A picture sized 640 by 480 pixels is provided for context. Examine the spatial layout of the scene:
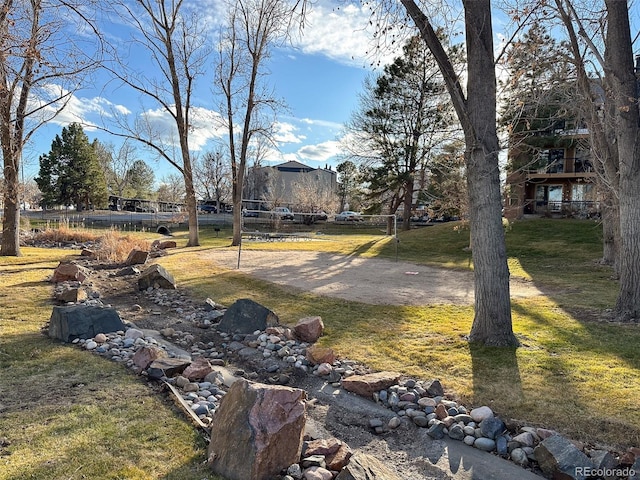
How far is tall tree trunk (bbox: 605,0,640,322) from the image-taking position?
596cm

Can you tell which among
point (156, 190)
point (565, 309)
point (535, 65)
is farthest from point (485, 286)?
point (156, 190)

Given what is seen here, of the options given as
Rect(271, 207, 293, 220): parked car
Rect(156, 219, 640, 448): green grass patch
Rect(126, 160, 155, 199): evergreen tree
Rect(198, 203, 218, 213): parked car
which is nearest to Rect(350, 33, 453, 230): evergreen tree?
Rect(271, 207, 293, 220): parked car

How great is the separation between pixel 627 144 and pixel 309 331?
528 centimetres

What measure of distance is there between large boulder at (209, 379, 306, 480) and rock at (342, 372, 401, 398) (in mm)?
1305

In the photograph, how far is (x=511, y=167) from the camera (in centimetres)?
1791

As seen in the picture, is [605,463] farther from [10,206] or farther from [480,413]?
[10,206]

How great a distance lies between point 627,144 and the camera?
5.99 m

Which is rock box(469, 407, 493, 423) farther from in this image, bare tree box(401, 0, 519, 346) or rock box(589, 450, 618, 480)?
bare tree box(401, 0, 519, 346)

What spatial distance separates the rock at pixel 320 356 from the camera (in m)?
4.44

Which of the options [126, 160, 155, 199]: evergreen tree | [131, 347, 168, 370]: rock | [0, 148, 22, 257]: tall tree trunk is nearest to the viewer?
[131, 347, 168, 370]: rock

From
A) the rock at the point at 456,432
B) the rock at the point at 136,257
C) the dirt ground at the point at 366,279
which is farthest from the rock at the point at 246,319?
the rock at the point at 136,257

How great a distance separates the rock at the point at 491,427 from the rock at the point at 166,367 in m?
2.61

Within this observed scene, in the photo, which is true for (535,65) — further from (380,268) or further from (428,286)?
(380,268)

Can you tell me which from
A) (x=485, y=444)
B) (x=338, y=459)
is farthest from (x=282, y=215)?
(x=338, y=459)
